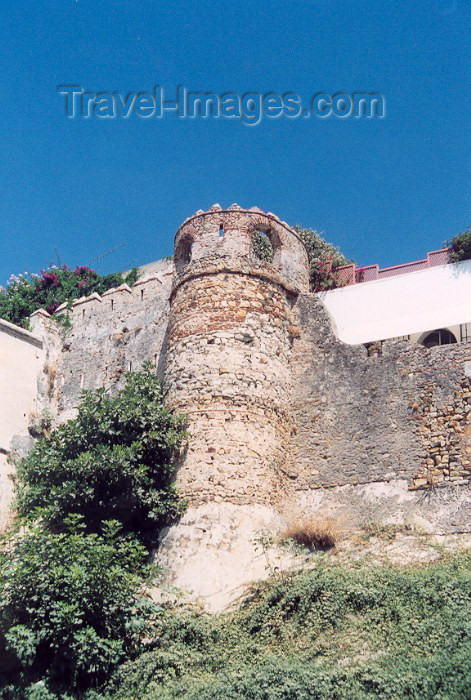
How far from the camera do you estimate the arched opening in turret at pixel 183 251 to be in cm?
1686

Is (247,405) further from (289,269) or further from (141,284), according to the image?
(141,284)

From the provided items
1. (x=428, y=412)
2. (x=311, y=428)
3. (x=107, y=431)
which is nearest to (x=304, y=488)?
(x=311, y=428)

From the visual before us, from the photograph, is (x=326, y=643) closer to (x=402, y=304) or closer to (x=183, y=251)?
(x=402, y=304)

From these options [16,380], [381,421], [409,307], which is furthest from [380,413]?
[16,380]

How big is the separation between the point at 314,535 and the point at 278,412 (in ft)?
8.03

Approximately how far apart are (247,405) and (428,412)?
113 inches

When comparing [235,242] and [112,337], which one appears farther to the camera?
[112,337]

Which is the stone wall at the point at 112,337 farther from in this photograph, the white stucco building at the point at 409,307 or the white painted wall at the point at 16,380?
the white stucco building at the point at 409,307

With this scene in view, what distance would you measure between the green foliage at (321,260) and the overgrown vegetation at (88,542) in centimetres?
467

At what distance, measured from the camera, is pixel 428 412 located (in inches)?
567

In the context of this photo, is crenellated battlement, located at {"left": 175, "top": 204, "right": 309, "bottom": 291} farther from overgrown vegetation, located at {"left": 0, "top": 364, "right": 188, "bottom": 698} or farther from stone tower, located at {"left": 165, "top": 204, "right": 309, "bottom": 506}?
overgrown vegetation, located at {"left": 0, "top": 364, "right": 188, "bottom": 698}

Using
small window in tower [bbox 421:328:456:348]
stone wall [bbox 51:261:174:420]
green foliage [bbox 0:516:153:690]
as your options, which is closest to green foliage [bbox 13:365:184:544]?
green foliage [bbox 0:516:153:690]

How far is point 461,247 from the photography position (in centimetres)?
1873

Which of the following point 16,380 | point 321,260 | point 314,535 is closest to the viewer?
point 314,535
